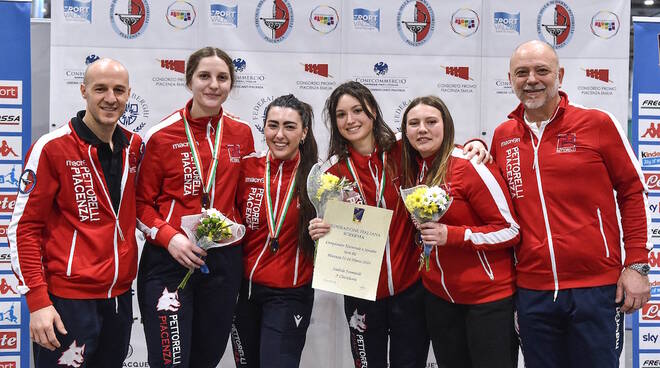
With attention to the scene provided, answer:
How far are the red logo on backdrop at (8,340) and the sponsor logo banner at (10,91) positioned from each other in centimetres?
178

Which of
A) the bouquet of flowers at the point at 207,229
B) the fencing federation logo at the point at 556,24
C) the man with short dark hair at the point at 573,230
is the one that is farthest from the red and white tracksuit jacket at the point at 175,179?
the fencing federation logo at the point at 556,24

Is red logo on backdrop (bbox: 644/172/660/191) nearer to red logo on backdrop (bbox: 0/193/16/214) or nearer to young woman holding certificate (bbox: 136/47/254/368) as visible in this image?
young woman holding certificate (bbox: 136/47/254/368)

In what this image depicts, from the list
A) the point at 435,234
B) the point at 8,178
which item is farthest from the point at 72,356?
the point at 8,178

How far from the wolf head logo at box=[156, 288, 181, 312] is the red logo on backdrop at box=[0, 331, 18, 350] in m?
2.03

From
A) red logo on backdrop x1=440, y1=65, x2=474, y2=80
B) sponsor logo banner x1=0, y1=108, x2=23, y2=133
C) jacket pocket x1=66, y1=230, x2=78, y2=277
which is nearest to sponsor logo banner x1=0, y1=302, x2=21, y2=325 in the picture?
sponsor logo banner x1=0, y1=108, x2=23, y2=133

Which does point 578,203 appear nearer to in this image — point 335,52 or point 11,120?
point 335,52

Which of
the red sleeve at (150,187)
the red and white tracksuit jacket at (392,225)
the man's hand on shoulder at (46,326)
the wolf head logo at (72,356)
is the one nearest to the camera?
the man's hand on shoulder at (46,326)

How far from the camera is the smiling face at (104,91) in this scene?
301 cm

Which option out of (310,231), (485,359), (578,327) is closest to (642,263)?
(578,327)

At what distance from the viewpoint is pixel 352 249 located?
131 inches

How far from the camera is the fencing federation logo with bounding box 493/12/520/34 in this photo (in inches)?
190

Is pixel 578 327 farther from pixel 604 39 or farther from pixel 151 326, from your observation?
pixel 604 39

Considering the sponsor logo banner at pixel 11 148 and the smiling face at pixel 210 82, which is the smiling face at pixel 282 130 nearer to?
the smiling face at pixel 210 82

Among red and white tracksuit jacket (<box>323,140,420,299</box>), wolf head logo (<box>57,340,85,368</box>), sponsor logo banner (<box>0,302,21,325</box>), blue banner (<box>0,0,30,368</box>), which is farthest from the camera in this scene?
sponsor logo banner (<box>0,302,21,325</box>)
